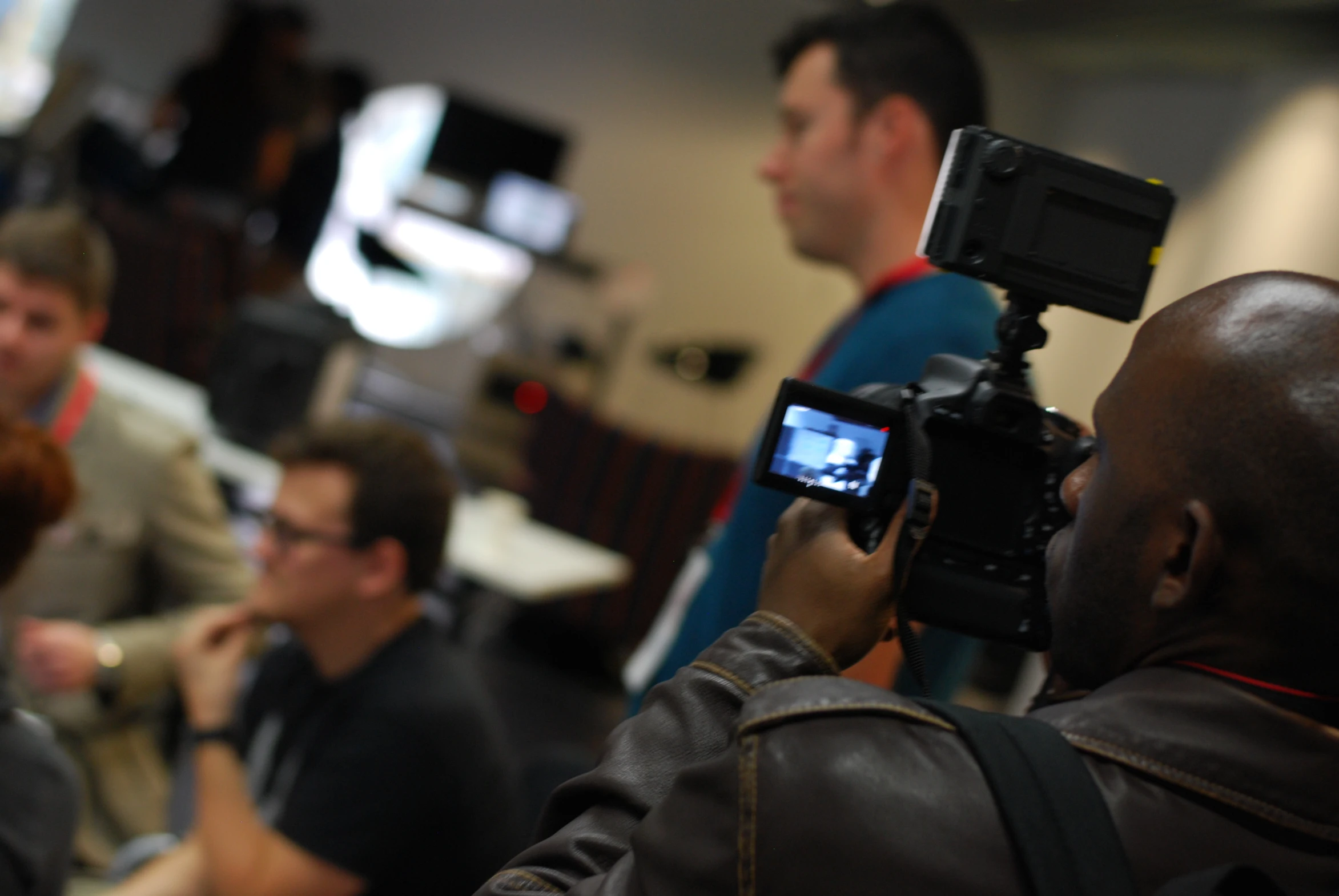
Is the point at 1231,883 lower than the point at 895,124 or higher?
lower

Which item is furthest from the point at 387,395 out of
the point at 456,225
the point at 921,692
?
the point at 921,692

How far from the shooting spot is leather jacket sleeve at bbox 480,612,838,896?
67cm

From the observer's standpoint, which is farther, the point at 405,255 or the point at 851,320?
the point at 405,255

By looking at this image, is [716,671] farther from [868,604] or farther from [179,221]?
[179,221]

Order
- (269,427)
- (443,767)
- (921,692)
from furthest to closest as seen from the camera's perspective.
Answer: (269,427) → (443,767) → (921,692)

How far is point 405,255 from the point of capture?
23.1ft

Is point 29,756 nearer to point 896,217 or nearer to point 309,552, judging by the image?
point 309,552

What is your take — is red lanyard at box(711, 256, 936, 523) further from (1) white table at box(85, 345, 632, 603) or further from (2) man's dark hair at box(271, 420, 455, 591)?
(1) white table at box(85, 345, 632, 603)

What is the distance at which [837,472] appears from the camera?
0.76m

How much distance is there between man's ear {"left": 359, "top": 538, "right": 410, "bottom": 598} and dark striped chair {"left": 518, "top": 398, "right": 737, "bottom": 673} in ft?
8.52

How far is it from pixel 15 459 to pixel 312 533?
0.51 metres

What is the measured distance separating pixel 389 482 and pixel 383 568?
0.14 metres

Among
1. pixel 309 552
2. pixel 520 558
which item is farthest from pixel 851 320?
pixel 520 558

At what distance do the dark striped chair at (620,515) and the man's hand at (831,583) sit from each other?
146 inches
